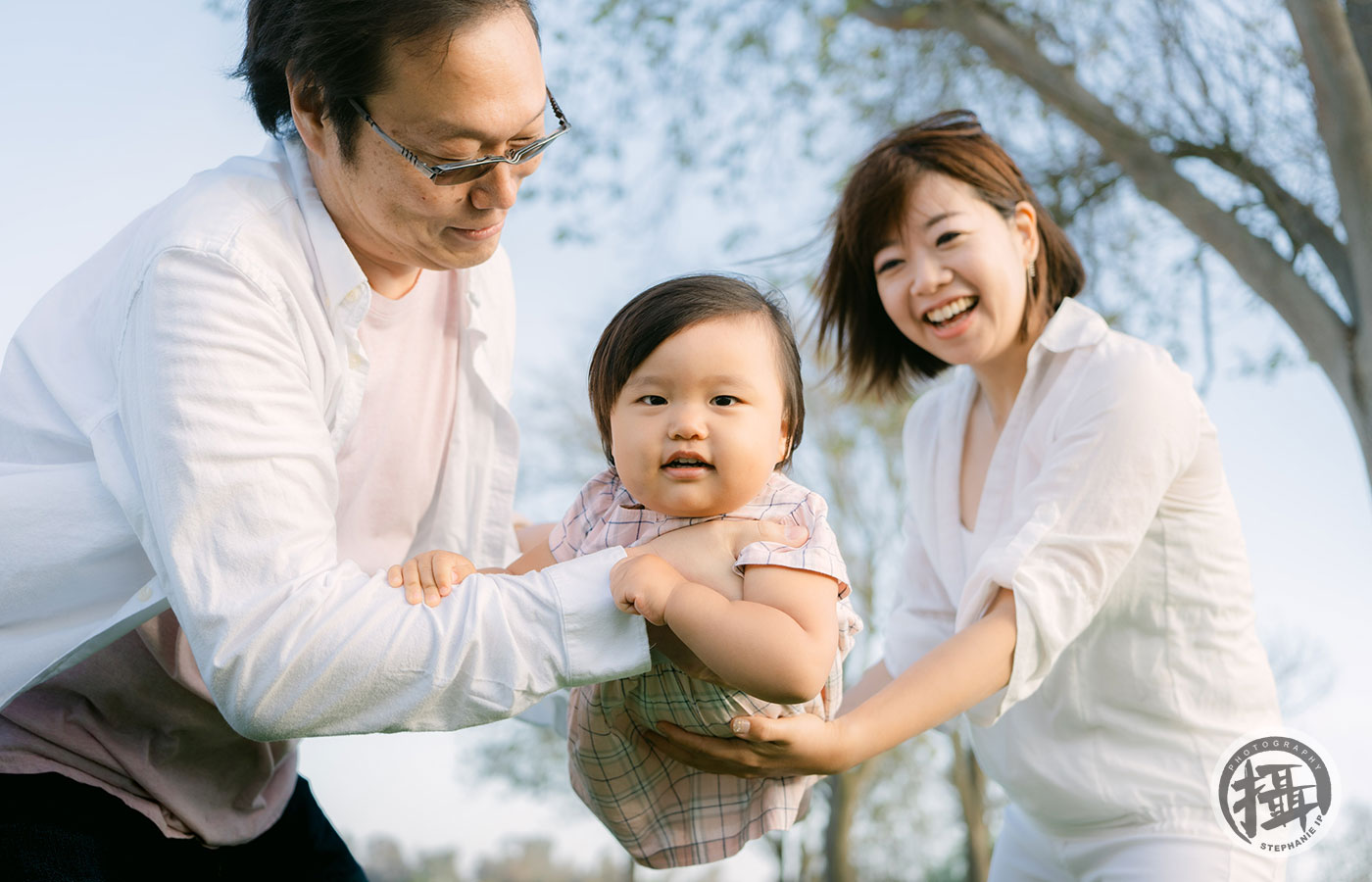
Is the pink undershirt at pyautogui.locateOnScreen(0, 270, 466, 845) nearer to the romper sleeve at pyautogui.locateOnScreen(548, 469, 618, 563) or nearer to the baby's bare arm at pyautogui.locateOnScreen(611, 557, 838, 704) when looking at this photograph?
the romper sleeve at pyautogui.locateOnScreen(548, 469, 618, 563)

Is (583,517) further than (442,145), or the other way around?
(583,517)

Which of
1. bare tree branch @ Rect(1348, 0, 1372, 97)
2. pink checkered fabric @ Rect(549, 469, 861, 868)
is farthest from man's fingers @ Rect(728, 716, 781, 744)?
bare tree branch @ Rect(1348, 0, 1372, 97)

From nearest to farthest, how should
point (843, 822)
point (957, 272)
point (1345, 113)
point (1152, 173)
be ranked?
point (957, 272) < point (1345, 113) < point (1152, 173) < point (843, 822)

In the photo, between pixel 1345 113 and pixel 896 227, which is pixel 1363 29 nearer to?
pixel 1345 113

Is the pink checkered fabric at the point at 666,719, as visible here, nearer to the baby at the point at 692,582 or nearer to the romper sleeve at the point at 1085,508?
the baby at the point at 692,582

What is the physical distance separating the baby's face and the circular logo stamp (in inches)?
53.2

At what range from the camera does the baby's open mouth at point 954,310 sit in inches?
95.7

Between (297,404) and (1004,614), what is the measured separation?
131 centimetres

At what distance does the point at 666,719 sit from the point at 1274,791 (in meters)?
1.45

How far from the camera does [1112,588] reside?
7.42 feet

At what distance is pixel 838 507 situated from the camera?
8.28m

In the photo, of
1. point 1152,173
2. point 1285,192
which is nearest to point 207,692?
point 1152,173

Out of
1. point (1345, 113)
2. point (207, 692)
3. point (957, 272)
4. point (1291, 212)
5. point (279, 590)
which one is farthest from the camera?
point (1291, 212)

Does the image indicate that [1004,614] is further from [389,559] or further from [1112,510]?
[389,559]
